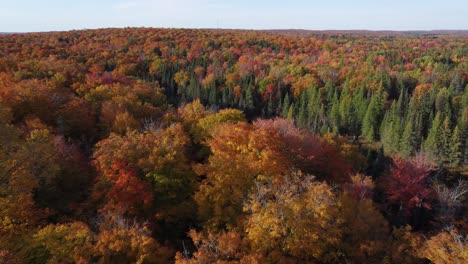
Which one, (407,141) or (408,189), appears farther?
(407,141)

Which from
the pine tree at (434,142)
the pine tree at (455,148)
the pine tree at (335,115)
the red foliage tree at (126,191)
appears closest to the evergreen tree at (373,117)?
the pine tree at (335,115)

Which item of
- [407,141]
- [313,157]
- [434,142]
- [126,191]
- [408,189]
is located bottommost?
[407,141]

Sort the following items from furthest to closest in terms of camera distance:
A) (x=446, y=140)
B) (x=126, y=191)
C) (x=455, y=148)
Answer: (x=446, y=140) → (x=455, y=148) → (x=126, y=191)

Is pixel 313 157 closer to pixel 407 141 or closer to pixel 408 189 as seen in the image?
pixel 408 189

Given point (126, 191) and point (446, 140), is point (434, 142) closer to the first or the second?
point (446, 140)

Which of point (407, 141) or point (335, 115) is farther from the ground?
point (335, 115)

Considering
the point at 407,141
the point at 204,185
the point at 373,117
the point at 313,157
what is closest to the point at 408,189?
the point at 313,157

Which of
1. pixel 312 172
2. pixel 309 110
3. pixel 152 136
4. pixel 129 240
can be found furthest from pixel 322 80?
pixel 129 240

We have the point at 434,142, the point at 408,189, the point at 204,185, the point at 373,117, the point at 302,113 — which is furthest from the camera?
the point at 302,113

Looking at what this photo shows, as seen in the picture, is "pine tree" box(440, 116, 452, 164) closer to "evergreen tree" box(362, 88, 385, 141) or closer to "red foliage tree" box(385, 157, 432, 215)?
"evergreen tree" box(362, 88, 385, 141)

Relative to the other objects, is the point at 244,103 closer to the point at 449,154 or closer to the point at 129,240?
the point at 449,154

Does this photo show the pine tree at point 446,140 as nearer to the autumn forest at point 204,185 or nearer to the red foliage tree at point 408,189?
the autumn forest at point 204,185
